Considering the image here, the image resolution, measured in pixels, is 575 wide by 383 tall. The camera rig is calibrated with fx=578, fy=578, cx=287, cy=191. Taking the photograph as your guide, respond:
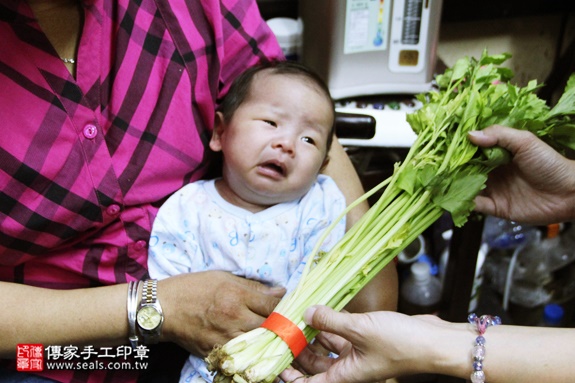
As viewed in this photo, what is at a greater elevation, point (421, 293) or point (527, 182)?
point (527, 182)

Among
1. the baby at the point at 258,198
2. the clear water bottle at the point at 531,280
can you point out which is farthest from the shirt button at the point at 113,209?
the clear water bottle at the point at 531,280

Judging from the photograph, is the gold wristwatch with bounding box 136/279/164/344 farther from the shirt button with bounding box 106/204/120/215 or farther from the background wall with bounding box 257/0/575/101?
the background wall with bounding box 257/0/575/101

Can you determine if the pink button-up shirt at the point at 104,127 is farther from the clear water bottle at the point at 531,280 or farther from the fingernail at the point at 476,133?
the clear water bottle at the point at 531,280

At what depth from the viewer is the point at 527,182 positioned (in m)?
1.39

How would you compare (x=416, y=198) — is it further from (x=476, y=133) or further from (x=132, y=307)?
(x=132, y=307)

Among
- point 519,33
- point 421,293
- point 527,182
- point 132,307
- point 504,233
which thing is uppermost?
point 519,33

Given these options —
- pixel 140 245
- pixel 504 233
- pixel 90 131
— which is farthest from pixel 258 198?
pixel 504 233

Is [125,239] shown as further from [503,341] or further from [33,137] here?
[503,341]

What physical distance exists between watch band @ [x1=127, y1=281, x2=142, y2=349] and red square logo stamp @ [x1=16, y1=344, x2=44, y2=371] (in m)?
0.18

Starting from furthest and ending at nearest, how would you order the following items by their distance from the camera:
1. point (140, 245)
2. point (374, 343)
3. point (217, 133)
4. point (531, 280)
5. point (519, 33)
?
point (519, 33) → point (531, 280) → point (217, 133) → point (140, 245) → point (374, 343)

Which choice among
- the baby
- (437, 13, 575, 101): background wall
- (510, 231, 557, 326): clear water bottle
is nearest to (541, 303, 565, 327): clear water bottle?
(510, 231, 557, 326): clear water bottle

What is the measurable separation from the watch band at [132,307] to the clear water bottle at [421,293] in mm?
1200

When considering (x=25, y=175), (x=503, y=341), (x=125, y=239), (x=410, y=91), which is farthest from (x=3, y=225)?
(x=410, y=91)

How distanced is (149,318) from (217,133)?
44 cm
